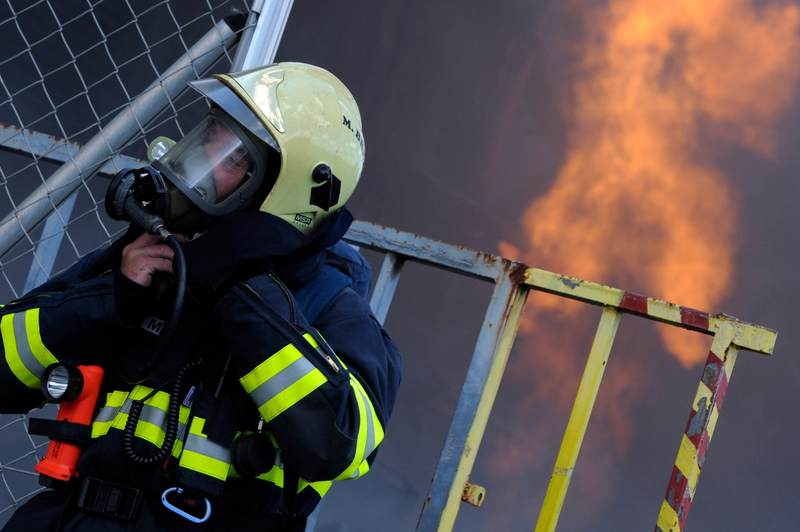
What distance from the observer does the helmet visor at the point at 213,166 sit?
135 centimetres

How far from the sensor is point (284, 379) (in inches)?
45.4

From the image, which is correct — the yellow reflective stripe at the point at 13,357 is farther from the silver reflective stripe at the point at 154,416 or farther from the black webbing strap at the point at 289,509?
the black webbing strap at the point at 289,509

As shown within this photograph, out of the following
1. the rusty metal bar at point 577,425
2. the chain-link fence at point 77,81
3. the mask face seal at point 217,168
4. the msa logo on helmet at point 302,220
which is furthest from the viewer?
the chain-link fence at point 77,81

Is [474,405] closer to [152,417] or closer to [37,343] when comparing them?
[152,417]

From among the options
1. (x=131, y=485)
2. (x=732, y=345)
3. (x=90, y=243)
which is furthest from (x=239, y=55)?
(x=90, y=243)

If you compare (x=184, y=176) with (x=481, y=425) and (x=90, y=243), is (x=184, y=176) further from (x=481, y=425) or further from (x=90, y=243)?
(x=90, y=243)

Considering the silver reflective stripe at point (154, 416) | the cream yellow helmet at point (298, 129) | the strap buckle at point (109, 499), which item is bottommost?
the strap buckle at point (109, 499)

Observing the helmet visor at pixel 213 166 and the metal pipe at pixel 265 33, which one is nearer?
the helmet visor at pixel 213 166

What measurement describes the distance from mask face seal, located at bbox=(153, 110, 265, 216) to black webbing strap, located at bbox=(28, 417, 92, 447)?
0.54m

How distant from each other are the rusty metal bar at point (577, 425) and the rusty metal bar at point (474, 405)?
29 centimetres

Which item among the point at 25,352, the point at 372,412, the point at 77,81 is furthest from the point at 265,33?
the point at 77,81

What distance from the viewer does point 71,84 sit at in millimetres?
5141

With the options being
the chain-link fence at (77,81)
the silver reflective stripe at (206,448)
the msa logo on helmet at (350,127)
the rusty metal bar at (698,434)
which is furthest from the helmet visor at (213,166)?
the chain-link fence at (77,81)

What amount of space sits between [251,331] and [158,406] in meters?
0.30
